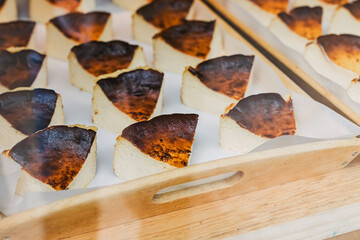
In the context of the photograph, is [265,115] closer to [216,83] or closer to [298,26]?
[216,83]

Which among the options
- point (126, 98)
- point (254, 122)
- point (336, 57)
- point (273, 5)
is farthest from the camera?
point (273, 5)

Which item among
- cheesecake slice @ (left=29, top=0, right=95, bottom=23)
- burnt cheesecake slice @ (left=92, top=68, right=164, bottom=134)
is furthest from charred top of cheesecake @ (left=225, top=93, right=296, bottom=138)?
cheesecake slice @ (left=29, top=0, right=95, bottom=23)

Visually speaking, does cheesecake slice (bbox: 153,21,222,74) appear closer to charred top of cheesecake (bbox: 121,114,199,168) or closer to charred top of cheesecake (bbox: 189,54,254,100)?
charred top of cheesecake (bbox: 189,54,254,100)

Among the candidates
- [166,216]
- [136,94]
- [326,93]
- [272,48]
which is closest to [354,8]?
[272,48]

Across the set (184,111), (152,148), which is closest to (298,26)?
(184,111)

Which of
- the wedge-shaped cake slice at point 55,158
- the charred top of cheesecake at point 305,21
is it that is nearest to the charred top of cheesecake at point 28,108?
the wedge-shaped cake slice at point 55,158

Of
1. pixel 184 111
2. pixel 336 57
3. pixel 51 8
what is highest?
pixel 336 57
